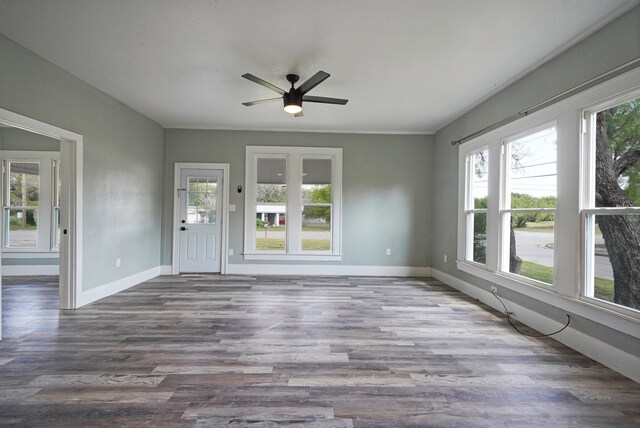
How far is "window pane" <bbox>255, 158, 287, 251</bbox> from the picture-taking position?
5555 mm

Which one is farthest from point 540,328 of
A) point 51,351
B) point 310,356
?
point 51,351

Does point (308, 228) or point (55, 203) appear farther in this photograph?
point (308, 228)

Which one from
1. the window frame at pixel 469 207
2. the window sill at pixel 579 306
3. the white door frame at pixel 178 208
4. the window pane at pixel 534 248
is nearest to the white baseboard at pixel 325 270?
the white door frame at pixel 178 208

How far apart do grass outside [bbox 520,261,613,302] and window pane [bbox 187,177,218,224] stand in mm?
4786

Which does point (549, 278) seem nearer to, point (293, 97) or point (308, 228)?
point (293, 97)

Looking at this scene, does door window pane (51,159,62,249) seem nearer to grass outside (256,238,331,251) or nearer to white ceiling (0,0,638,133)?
white ceiling (0,0,638,133)

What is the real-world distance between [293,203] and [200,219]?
1.73 m

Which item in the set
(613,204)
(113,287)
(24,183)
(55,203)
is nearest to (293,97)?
(613,204)

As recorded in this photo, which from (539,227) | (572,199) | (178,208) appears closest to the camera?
(572,199)

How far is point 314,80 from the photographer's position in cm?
281

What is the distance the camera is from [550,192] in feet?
9.61

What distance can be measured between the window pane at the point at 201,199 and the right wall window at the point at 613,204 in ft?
16.9

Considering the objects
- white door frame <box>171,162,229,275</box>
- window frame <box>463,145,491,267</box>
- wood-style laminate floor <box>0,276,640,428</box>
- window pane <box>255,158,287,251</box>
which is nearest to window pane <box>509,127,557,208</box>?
window frame <box>463,145,491,267</box>

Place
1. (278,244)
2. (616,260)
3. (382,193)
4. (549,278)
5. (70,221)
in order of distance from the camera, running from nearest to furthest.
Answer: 1. (616,260)
2. (549,278)
3. (70,221)
4. (382,193)
5. (278,244)
